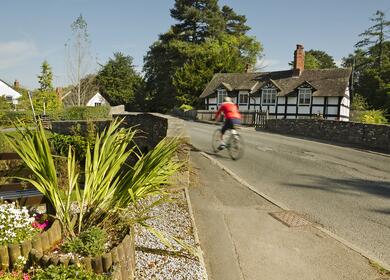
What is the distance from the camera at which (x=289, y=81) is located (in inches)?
1441

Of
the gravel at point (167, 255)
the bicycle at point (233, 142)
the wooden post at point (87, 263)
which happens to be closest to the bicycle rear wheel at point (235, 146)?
the bicycle at point (233, 142)

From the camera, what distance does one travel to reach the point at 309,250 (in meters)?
5.09

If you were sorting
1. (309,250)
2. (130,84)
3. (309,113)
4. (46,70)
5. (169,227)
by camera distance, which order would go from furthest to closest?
(130,84) < (46,70) < (309,113) < (169,227) < (309,250)

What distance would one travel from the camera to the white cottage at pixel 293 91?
33.1 metres

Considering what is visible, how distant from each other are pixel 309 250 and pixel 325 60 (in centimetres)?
9419

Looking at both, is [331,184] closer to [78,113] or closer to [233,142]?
[233,142]

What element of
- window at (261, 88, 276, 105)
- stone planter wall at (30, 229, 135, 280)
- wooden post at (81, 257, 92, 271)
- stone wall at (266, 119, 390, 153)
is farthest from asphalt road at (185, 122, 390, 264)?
window at (261, 88, 276, 105)

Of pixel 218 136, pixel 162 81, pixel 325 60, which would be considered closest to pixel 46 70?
pixel 162 81

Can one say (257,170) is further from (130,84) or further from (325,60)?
(325,60)

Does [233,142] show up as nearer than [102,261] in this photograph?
No

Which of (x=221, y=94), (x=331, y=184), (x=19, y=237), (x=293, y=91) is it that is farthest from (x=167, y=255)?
(x=221, y=94)

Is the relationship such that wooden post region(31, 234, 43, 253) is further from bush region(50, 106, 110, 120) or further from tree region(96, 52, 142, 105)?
tree region(96, 52, 142, 105)

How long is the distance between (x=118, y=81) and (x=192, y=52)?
1691 centimetres

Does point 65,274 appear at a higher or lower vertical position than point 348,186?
higher
